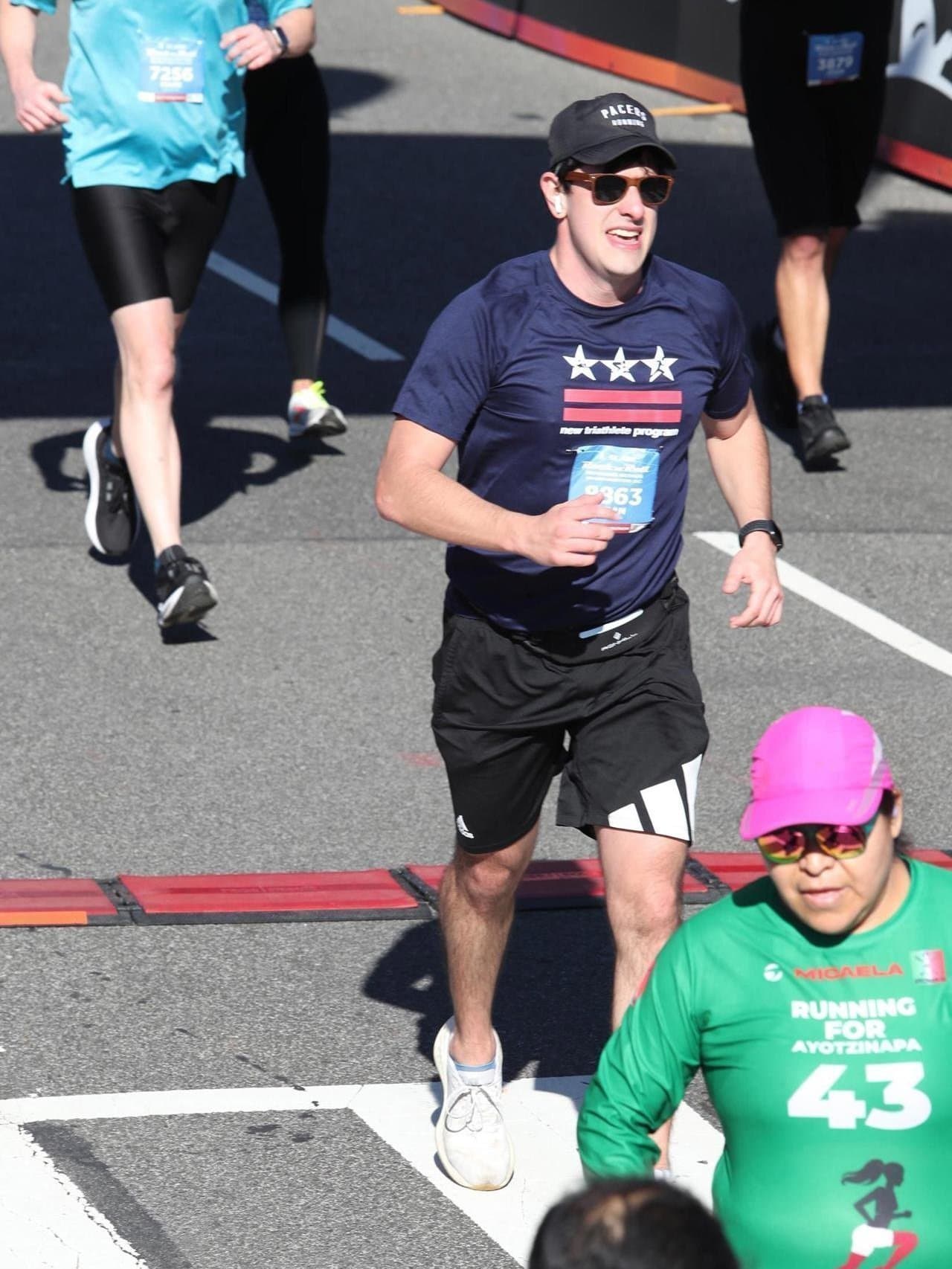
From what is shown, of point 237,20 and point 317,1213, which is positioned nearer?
point 317,1213

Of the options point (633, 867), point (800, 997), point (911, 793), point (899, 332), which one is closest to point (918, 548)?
point (911, 793)

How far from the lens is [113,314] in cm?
775

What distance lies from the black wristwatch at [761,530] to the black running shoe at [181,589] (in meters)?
2.91

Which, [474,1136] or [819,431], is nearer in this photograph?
[474,1136]

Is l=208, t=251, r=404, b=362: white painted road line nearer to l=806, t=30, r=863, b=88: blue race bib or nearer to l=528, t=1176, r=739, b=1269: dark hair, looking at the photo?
l=806, t=30, r=863, b=88: blue race bib

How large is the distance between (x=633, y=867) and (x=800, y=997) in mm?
1364

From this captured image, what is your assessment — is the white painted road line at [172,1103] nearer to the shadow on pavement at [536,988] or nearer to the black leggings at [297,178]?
the shadow on pavement at [536,988]

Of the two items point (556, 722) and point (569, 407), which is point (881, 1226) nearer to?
point (556, 722)

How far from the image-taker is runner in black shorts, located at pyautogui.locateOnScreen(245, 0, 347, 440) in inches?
360

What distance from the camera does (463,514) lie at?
4438 mm

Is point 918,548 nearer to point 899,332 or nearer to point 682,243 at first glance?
point 899,332

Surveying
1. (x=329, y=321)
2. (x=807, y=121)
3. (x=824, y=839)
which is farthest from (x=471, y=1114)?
(x=329, y=321)

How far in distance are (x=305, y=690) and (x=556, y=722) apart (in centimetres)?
274

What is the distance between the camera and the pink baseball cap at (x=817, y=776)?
3.27 meters
